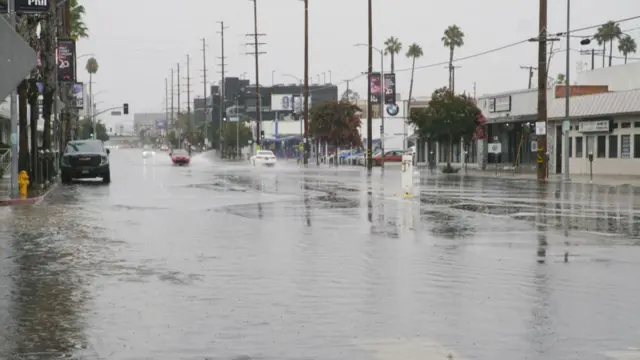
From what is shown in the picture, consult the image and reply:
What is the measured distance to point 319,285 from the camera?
39.0ft

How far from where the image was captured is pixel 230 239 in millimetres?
17562

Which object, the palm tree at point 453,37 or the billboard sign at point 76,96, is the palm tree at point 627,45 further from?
the billboard sign at point 76,96

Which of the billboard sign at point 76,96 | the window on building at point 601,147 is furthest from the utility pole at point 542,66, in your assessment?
the billboard sign at point 76,96

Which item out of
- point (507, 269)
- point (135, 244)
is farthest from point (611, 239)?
point (135, 244)

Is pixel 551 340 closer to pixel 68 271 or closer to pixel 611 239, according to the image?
pixel 68 271

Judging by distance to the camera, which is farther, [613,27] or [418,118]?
[613,27]

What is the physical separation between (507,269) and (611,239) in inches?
200

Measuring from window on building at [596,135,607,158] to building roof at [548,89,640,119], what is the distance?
1531 mm

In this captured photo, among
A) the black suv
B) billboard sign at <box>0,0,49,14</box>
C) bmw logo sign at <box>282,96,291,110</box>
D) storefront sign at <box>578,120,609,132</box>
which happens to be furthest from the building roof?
bmw logo sign at <box>282,96,291,110</box>

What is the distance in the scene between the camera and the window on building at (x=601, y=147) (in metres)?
57.3

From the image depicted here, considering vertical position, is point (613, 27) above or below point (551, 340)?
above

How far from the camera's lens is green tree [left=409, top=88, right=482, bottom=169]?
63612 mm

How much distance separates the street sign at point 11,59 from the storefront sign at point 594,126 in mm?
49251

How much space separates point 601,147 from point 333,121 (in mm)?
40788
